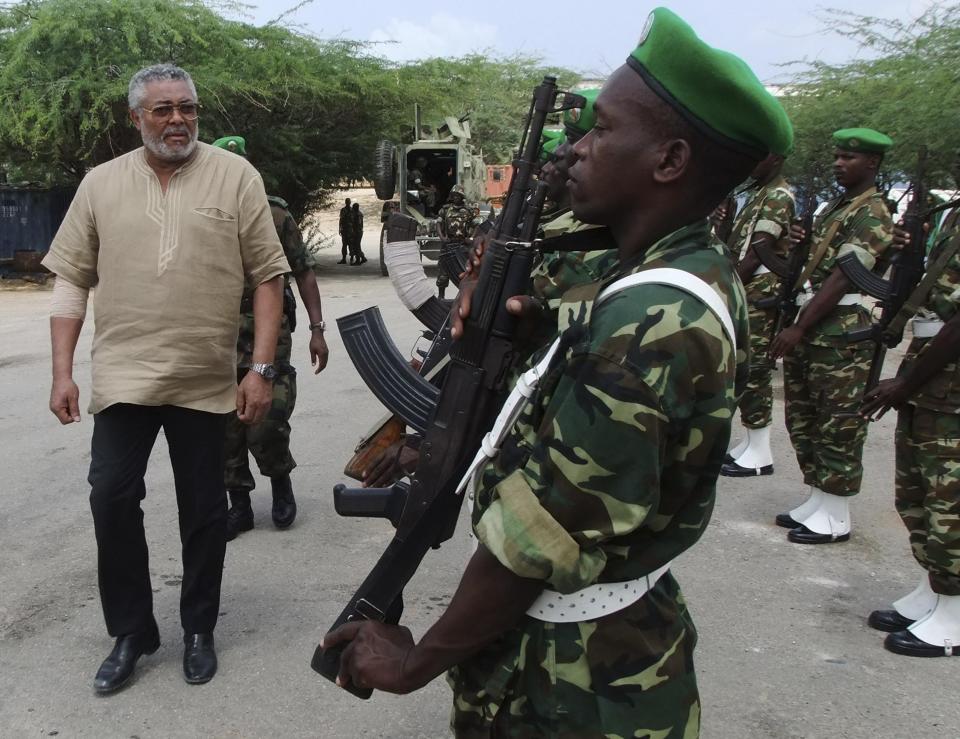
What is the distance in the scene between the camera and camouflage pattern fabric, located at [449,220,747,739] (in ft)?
3.77

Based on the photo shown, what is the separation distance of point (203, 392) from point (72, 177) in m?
15.2

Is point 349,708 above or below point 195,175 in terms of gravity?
below

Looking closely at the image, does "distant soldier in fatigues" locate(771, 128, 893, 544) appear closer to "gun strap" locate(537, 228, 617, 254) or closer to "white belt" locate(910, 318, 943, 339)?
"white belt" locate(910, 318, 943, 339)

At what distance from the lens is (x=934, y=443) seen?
3.27 m

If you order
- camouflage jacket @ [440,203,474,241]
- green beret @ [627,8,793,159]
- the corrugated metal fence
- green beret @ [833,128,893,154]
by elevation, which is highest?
green beret @ [627,8,793,159]

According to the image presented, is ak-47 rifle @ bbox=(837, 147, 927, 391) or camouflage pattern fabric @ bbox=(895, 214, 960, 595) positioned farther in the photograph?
ak-47 rifle @ bbox=(837, 147, 927, 391)

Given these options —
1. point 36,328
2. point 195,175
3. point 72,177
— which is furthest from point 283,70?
point 195,175

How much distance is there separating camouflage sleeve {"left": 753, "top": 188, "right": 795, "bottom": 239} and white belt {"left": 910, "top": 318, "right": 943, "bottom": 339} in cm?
190

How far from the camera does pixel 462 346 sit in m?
1.64

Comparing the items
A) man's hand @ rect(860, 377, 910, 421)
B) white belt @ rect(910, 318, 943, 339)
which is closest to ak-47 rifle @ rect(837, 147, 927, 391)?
white belt @ rect(910, 318, 943, 339)

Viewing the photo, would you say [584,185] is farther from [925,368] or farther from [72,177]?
[72,177]

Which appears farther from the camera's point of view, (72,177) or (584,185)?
(72,177)

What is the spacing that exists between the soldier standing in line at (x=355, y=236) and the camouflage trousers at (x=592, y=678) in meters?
18.9

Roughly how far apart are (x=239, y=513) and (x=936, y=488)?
9.75ft
